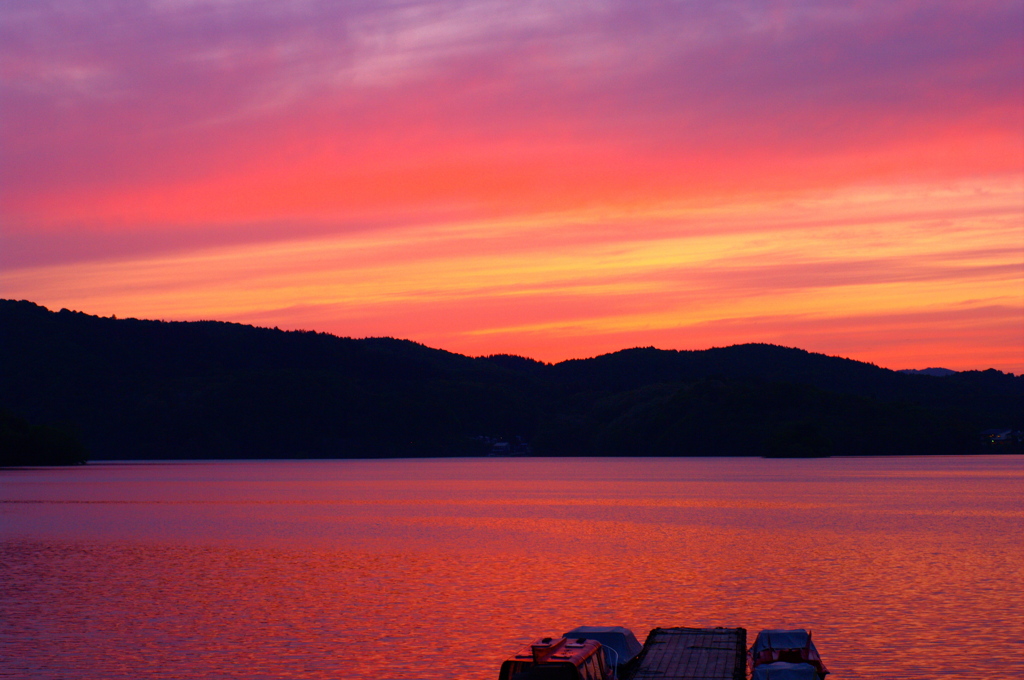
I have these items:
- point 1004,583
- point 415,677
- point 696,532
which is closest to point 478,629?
point 415,677

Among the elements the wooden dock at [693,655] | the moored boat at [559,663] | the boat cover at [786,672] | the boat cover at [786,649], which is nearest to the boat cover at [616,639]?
the wooden dock at [693,655]

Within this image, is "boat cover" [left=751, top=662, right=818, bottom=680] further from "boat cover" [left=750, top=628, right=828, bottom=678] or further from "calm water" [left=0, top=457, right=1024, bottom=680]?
"calm water" [left=0, top=457, right=1024, bottom=680]

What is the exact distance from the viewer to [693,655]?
122 ft

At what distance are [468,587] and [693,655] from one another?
25.2 m

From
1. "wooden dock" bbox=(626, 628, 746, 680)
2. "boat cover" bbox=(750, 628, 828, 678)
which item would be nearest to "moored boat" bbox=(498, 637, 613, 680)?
"wooden dock" bbox=(626, 628, 746, 680)

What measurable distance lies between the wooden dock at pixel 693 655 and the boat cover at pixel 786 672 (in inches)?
23.0

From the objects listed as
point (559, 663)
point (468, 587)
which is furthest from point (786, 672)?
point (468, 587)

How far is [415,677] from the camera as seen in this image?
38219mm

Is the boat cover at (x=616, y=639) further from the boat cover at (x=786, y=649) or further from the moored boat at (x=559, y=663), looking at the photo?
the boat cover at (x=786, y=649)

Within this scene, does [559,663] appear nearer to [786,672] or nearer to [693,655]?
[786,672]

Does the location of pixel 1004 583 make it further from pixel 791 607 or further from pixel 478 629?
pixel 478 629

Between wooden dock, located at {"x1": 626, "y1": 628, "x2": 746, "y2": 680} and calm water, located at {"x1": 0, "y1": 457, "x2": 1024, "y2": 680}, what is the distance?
419 centimetres

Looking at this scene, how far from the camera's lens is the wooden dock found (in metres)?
34.4

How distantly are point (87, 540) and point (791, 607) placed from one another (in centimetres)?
6148
